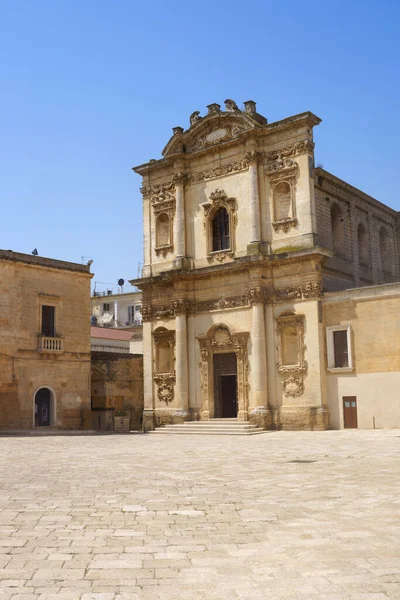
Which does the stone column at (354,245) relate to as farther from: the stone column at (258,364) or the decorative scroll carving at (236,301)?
the stone column at (258,364)

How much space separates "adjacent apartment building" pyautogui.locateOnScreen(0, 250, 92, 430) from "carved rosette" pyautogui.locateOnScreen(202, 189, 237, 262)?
6.18m

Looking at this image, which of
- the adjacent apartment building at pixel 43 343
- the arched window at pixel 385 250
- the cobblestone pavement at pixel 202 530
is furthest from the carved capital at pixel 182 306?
the cobblestone pavement at pixel 202 530

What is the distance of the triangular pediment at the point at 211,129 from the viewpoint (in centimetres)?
2969

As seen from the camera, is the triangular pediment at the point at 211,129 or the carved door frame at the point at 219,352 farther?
the triangular pediment at the point at 211,129

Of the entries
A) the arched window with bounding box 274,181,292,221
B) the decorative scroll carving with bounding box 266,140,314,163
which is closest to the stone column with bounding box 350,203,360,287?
the arched window with bounding box 274,181,292,221

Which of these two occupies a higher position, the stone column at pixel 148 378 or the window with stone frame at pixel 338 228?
the window with stone frame at pixel 338 228

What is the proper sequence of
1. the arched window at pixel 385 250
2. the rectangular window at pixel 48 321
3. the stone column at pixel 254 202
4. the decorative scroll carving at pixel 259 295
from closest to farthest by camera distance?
1. the decorative scroll carving at pixel 259 295
2. the stone column at pixel 254 202
3. the rectangular window at pixel 48 321
4. the arched window at pixel 385 250

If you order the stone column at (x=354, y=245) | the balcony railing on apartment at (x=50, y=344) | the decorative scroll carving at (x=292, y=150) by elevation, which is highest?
the decorative scroll carving at (x=292, y=150)

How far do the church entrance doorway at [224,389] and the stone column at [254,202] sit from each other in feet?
17.4

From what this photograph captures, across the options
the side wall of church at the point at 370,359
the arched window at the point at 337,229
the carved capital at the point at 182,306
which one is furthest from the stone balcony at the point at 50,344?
the arched window at the point at 337,229

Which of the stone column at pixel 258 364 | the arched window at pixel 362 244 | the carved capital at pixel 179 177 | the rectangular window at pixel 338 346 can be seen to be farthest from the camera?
the arched window at pixel 362 244

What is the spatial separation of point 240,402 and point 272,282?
5234mm

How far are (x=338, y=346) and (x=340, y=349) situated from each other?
0.48 ft

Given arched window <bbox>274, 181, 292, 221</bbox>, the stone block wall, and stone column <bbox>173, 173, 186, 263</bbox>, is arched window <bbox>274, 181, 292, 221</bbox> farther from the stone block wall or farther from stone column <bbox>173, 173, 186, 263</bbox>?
the stone block wall
